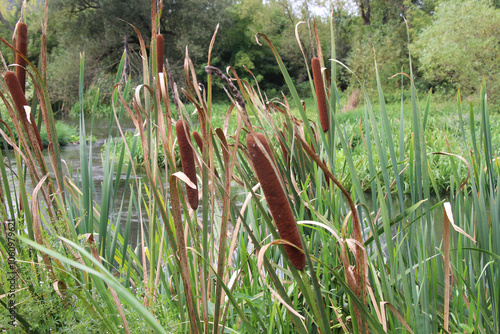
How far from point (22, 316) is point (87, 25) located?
68.3 feet

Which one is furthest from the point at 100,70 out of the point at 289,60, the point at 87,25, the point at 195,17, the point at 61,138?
the point at 289,60

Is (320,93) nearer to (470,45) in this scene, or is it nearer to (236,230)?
(236,230)

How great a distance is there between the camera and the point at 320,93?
695 mm

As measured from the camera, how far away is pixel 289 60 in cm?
2488

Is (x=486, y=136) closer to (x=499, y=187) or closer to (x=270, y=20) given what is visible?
(x=499, y=187)

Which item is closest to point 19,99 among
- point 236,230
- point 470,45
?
point 236,230

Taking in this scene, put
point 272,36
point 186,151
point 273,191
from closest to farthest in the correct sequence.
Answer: point 273,191 → point 186,151 → point 272,36

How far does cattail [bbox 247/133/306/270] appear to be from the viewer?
0.36 meters

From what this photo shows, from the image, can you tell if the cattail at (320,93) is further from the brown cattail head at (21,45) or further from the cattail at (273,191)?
the brown cattail head at (21,45)

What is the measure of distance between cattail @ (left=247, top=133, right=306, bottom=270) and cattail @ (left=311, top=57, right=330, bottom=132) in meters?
0.35

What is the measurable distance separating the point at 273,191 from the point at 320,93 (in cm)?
38

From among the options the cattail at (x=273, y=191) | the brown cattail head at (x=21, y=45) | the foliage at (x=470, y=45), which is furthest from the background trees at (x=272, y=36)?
the cattail at (x=273, y=191)

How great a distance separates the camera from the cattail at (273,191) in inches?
14.1

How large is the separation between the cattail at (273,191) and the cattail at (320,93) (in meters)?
0.35
